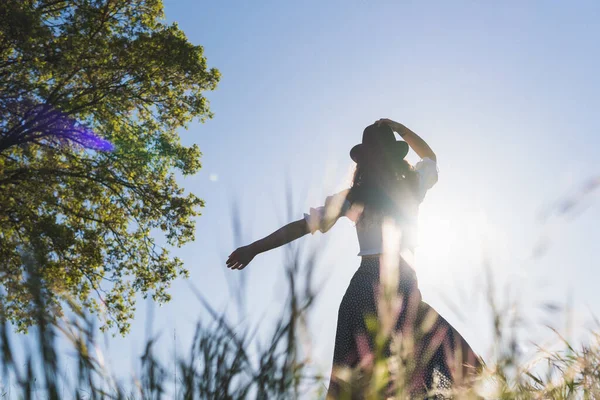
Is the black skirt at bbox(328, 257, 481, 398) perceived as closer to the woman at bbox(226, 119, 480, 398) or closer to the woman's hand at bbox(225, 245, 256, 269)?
the woman at bbox(226, 119, 480, 398)

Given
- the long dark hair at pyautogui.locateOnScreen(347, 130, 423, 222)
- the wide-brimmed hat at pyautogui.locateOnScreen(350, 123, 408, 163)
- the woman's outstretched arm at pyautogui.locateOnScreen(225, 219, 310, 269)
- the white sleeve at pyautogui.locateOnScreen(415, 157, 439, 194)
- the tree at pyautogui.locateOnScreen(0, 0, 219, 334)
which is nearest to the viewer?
the woman's outstretched arm at pyautogui.locateOnScreen(225, 219, 310, 269)

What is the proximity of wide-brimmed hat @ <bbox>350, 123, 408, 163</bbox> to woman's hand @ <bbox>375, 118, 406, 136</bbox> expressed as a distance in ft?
0.45

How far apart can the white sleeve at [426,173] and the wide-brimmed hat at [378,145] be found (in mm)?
248

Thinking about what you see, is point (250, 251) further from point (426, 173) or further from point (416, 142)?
point (416, 142)

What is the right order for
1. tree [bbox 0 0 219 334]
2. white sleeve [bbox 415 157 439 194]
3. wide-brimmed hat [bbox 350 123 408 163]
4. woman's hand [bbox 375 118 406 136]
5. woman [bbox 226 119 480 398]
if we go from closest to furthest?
woman [bbox 226 119 480 398]
wide-brimmed hat [bbox 350 123 408 163]
white sleeve [bbox 415 157 439 194]
woman's hand [bbox 375 118 406 136]
tree [bbox 0 0 219 334]

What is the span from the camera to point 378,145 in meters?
3.98

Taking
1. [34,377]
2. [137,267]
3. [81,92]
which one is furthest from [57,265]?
[34,377]

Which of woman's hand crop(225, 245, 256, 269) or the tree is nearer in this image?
woman's hand crop(225, 245, 256, 269)

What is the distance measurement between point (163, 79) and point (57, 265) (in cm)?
442

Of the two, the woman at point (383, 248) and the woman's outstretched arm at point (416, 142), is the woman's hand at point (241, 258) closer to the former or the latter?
the woman at point (383, 248)

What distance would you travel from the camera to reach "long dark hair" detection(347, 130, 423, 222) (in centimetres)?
369

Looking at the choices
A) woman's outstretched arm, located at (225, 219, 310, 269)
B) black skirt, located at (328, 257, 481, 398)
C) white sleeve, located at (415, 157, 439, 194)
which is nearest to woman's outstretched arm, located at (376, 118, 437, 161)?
white sleeve, located at (415, 157, 439, 194)

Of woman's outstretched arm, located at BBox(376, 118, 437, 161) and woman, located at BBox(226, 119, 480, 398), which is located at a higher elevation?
woman's outstretched arm, located at BBox(376, 118, 437, 161)

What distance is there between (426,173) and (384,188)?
0.58 m
